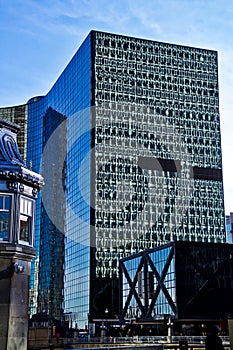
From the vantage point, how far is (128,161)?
14488 cm

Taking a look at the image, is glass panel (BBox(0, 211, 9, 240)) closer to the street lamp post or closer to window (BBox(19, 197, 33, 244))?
the street lamp post

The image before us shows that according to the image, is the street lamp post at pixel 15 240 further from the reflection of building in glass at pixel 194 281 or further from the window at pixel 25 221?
the reflection of building in glass at pixel 194 281

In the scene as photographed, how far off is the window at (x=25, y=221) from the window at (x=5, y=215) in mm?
616

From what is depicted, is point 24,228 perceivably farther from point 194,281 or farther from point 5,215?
point 194,281

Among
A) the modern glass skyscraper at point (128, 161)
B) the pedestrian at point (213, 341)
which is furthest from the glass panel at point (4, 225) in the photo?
the modern glass skyscraper at point (128, 161)

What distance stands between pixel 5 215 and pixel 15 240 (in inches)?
45.6

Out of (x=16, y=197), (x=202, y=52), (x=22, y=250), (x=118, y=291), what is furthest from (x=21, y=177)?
(x=202, y=52)

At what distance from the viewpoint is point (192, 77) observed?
162250mm

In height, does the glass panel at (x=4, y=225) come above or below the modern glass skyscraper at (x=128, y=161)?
below

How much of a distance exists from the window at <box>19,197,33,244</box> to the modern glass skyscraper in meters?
111

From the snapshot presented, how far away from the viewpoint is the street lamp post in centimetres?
2233

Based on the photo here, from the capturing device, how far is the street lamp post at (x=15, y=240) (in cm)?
2233

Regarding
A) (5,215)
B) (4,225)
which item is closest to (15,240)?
(4,225)

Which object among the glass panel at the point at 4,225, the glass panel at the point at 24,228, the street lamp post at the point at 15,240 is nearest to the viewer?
the street lamp post at the point at 15,240
